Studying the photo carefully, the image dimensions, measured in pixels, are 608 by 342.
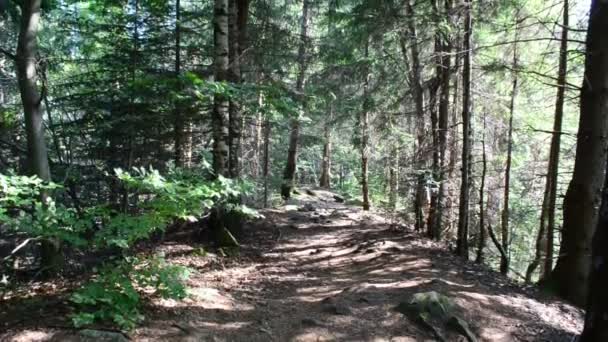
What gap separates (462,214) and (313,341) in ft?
17.3

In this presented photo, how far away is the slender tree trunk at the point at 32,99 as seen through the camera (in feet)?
18.0

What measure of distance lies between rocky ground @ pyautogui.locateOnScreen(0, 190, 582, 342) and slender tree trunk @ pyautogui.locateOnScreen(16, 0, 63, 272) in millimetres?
1789

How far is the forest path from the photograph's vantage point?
489 cm

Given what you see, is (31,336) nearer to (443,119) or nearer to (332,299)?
(332,299)

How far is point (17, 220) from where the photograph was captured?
3.85 m

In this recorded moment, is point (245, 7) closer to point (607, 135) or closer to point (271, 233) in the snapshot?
point (271, 233)

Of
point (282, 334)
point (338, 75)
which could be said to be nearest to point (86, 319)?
point (282, 334)

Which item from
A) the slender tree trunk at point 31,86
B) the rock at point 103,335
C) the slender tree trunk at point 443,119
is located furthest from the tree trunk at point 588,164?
the slender tree trunk at point 31,86

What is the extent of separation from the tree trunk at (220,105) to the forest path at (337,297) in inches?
55.6

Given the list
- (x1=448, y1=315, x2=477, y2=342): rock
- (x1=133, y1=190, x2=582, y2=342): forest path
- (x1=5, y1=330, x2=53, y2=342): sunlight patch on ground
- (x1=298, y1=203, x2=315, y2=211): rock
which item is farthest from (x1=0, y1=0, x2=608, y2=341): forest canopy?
(x1=298, y1=203, x2=315, y2=211): rock

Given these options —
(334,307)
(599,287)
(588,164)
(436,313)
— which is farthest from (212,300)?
(588,164)

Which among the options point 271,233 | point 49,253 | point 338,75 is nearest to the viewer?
point 49,253

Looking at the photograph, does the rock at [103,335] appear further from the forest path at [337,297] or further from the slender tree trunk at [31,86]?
the slender tree trunk at [31,86]

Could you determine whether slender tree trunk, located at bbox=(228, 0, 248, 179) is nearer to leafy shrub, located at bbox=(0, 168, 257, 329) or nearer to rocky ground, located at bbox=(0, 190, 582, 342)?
rocky ground, located at bbox=(0, 190, 582, 342)
